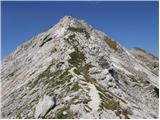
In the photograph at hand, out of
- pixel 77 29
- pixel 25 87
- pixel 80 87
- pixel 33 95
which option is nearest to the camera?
pixel 80 87

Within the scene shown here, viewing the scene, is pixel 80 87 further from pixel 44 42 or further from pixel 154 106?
pixel 44 42

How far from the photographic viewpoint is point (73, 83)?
54562mm

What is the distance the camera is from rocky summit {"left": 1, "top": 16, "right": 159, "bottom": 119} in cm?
4934

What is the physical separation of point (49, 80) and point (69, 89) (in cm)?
869

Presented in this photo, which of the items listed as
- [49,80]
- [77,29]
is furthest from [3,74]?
[49,80]

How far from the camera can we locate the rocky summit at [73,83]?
49.3 m

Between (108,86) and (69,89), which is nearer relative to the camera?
(69,89)

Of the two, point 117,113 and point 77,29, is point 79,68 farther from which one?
point 77,29

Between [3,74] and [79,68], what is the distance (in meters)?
33.0

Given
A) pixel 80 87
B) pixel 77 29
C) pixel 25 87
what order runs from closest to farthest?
pixel 80 87 < pixel 25 87 < pixel 77 29

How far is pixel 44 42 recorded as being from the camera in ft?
287

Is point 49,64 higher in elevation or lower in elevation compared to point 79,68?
higher

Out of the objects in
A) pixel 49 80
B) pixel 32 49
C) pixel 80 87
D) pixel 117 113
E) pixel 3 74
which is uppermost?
pixel 32 49

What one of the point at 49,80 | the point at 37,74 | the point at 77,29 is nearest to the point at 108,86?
the point at 49,80
